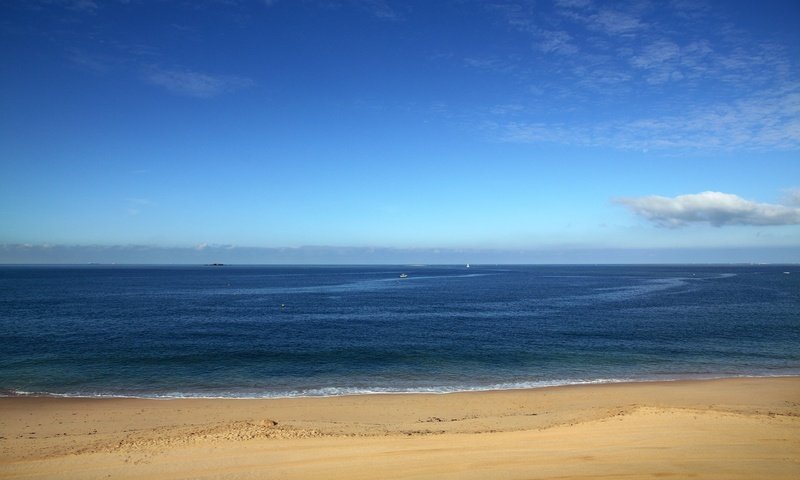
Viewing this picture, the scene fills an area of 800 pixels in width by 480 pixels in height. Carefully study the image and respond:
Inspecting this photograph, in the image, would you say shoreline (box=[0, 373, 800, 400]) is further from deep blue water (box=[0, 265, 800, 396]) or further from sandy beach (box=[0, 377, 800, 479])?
sandy beach (box=[0, 377, 800, 479])

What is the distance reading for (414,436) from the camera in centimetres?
1728

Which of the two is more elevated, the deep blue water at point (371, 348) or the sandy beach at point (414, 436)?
the sandy beach at point (414, 436)

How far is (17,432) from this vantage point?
1948cm

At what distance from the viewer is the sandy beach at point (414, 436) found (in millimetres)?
13586

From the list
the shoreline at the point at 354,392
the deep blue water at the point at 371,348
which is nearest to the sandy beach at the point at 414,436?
the shoreline at the point at 354,392

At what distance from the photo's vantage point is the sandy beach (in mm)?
13586

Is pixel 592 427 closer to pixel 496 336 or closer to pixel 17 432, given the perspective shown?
pixel 17 432

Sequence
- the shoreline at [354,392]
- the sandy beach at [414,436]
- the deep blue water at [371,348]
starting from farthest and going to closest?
1. the deep blue water at [371,348]
2. the shoreline at [354,392]
3. the sandy beach at [414,436]

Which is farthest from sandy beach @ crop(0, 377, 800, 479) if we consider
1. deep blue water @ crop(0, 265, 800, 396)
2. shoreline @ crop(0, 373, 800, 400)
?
deep blue water @ crop(0, 265, 800, 396)

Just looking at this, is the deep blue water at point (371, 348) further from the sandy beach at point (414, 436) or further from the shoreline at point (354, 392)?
the sandy beach at point (414, 436)

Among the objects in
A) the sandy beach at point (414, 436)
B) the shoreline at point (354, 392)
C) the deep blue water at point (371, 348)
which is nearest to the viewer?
the sandy beach at point (414, 436)

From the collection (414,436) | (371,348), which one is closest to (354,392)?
(414,436)

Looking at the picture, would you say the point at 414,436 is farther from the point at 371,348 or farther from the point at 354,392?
the point at 371,348

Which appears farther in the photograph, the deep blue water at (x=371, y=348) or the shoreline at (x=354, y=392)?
the deep blue water at (x=371, y=348)
